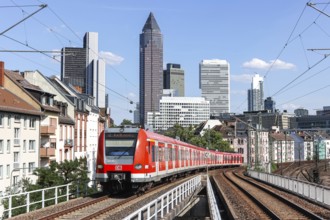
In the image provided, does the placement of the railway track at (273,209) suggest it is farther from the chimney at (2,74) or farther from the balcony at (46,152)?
the chimney at (2,74)

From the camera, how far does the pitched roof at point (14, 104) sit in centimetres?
4788

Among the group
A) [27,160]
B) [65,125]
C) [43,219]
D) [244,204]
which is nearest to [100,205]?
[43,219]

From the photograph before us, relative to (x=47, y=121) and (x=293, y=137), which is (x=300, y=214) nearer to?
(x=47, y=121)

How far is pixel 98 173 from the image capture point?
82.5 feet

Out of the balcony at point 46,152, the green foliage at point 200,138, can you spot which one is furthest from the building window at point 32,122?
the green foliage at point 200,138

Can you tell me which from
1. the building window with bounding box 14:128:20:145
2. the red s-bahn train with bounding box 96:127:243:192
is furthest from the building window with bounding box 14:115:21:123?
the red s-bahn train with bounding box 96:127:243:192

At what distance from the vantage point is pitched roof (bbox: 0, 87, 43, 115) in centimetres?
4788

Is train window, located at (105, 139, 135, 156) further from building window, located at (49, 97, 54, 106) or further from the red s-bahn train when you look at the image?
building window, located at (49, 97, 54, 106)

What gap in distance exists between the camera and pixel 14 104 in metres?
50.4

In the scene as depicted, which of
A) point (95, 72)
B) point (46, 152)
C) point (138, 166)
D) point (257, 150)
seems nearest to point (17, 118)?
point (46, 152)

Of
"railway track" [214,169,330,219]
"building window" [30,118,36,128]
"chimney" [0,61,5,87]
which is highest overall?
"chimney" [0,61,5,87]

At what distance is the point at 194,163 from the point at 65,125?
17289mm

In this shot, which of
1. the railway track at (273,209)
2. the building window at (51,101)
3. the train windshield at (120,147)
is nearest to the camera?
the railway track at (273,209)

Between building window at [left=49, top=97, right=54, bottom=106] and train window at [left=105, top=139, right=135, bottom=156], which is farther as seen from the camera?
building window at [left=49, top=97, right=54, bottom=106]
